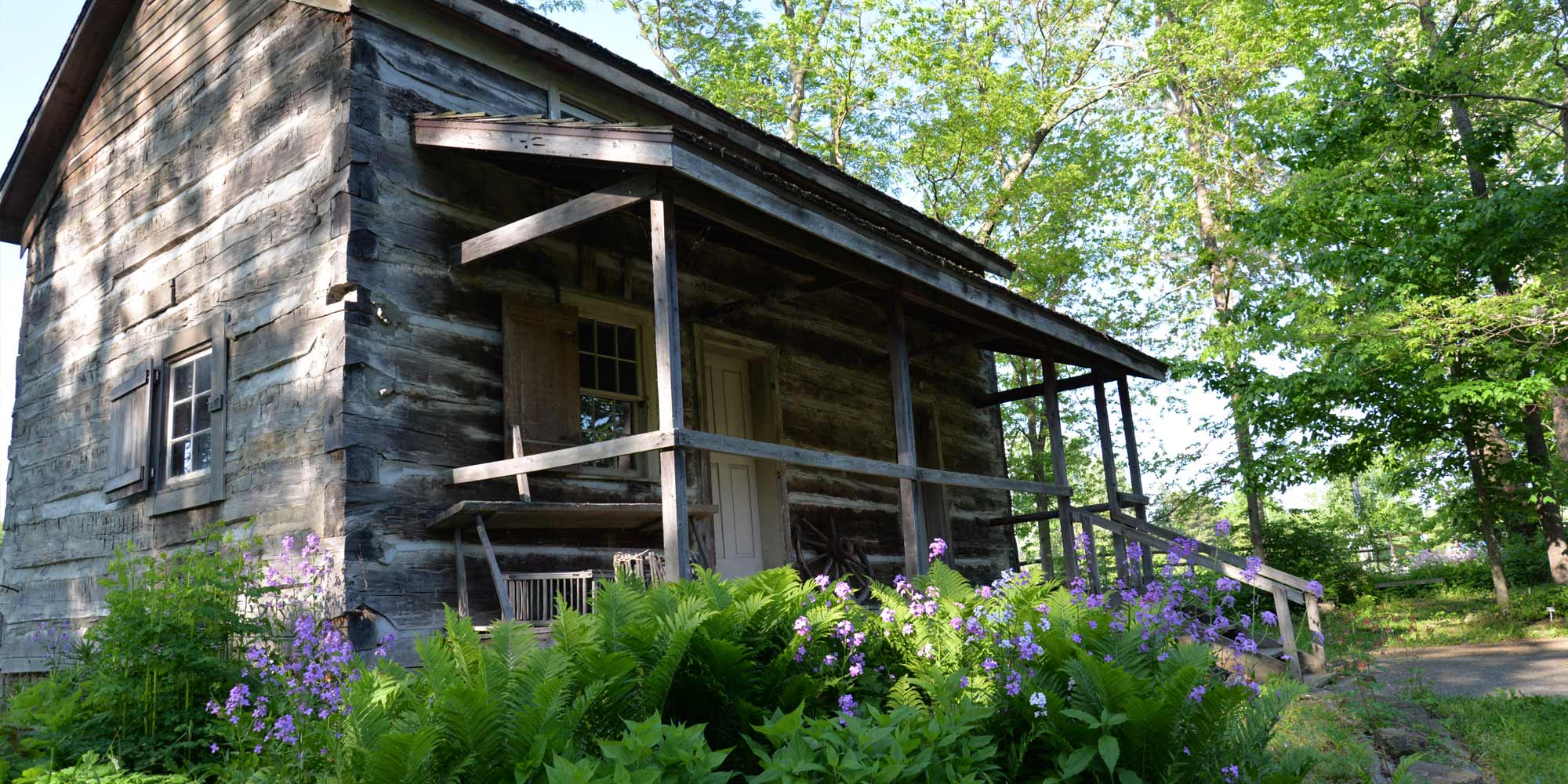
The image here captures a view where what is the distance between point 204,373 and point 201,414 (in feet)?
1.03

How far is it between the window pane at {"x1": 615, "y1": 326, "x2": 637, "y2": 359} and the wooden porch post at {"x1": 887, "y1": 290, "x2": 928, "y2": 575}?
204 cm

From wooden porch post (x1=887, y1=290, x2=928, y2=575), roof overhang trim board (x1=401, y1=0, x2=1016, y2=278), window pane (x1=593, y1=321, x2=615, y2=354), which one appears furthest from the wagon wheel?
roof overhang trim board (x1=401, y1=0, x2=1016, y2=278)

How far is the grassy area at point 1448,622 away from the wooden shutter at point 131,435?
1010 cm

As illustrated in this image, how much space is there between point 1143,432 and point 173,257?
22.0 meters

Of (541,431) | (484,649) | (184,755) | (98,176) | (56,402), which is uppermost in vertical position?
(98,176)

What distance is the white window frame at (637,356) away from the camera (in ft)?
26.2

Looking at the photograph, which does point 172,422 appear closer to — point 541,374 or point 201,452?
point 201,452

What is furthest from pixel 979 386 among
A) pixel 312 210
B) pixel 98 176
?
pixel 98 176

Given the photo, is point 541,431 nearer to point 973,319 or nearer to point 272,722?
point 272,722

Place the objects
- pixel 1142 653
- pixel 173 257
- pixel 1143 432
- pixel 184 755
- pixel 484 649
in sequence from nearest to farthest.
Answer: pixel 484 649 < pixel 1142 653 < pixel 184 755 < pixel 173 257 < pixel 1143 432

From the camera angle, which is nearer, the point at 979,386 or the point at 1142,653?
the point at 1142,653

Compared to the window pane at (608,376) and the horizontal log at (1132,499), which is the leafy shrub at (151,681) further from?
the horizontal log at (1132,499)

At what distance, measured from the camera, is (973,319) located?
9789mm

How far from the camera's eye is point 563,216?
6547 mm
